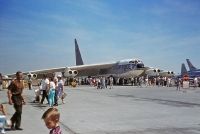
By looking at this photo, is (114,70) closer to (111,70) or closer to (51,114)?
(111,70)

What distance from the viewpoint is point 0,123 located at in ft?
31.0

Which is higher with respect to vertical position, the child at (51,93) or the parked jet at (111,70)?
the parked jet at (111,70)

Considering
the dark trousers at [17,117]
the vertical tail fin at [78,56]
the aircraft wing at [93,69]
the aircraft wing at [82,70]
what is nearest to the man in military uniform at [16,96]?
the dark trousers at [17,117]

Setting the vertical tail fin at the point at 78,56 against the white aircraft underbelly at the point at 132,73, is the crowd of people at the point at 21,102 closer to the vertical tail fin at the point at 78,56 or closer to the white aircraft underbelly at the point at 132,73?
the white aircraft underbelly at the point at 132,73

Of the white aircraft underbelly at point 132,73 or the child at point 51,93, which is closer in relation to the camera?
the child at point 51,93

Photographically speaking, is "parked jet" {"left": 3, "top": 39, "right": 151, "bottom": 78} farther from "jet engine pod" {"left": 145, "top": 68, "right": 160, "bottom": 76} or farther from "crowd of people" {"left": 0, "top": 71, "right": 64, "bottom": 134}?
"crowd of people" {"left": 0, "top": 71, "right": 64, "bottom": 134}

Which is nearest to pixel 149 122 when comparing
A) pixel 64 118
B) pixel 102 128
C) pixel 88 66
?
pixel 102 128

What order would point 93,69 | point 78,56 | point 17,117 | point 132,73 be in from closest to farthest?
1. point 17,117
2. point 132,73
3. point 93,69
4. point 78,56

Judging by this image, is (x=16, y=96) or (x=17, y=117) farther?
(x=16, y=96)

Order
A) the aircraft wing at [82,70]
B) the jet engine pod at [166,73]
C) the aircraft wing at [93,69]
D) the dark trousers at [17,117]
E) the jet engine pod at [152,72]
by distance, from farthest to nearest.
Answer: the jet engine pod at [166,73]
the aircraft wing at [93,69]
the aircraft wing at [82,70]
the jet engine pod at [152,72]
the dark trousers at [17,117]

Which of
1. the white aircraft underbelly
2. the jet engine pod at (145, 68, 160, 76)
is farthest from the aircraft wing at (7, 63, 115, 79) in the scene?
the jet engine pod at (145, 68, 160, 76)

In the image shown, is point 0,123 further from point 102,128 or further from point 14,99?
point 102,128

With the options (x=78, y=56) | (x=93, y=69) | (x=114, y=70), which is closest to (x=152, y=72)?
(x=114, y=70)

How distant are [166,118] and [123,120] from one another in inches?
58.6
